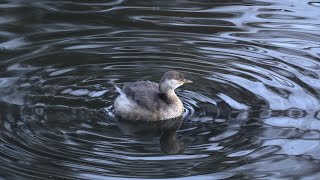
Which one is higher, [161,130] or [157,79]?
[157,79]

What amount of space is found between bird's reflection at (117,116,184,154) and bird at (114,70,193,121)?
0.06 metres

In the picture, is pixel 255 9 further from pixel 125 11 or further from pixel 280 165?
pixel 280 165

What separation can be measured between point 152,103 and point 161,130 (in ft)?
1.17

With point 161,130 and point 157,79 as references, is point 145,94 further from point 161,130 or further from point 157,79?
point 157,79

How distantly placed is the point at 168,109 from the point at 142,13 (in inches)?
170

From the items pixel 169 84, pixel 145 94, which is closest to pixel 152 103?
pixel 145 94

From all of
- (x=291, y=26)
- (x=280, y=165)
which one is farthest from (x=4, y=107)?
(x=291, y=26)

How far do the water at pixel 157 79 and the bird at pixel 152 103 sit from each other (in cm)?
16

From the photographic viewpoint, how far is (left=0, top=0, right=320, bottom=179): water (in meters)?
7.56

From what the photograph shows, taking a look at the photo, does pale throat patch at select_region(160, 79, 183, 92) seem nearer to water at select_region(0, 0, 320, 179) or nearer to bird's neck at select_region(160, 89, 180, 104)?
bird's neck at select_region(160, 89, 180, 104)

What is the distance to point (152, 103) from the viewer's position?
28.8 ft

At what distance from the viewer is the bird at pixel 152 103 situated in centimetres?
872

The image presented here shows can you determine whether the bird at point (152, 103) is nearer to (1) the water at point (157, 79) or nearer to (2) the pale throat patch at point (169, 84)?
(2) the pale throat patch at point (169, 84)

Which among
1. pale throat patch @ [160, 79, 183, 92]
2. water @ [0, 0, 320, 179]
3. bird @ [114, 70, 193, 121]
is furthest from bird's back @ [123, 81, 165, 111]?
water @ [0, 0, 320, 179]
